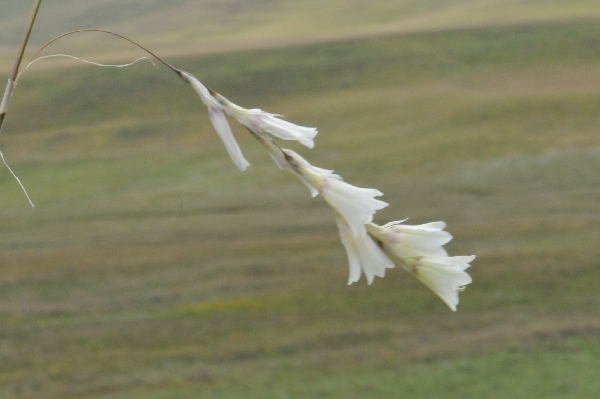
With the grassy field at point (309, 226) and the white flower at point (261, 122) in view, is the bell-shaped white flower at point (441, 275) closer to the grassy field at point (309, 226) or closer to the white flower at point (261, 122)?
the white flower at point (261, 122)

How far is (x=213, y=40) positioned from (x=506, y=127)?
971 inches

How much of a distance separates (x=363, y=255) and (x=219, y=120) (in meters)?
0.12

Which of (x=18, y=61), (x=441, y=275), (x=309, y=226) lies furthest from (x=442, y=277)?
(x=309, y=226)

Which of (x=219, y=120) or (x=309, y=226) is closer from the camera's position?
(x=219, y=120)

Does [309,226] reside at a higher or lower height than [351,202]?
lower

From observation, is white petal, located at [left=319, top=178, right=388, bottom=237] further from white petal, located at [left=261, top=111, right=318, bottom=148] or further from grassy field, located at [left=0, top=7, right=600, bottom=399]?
grassy field, located at [left=0, top=7, right=600, bottom=399]

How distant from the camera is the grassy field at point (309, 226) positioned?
1249 centimetres

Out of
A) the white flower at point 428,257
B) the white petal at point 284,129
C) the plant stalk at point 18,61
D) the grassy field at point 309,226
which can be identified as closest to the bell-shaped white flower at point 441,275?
the white flower at point 428,257

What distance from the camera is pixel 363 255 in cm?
56

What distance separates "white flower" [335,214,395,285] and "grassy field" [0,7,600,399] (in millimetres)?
10841

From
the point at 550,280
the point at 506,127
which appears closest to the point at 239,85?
the point at 506,127

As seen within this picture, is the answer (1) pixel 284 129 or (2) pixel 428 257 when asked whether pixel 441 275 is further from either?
(1) pixel 284 129

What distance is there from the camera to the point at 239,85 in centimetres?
4462

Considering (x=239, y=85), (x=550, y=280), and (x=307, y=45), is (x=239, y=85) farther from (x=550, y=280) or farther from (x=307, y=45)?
(x=550, y=280)
